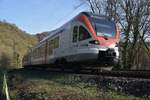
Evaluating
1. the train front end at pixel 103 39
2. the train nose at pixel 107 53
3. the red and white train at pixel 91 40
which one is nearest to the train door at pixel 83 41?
the red and white train at pixel 91 40

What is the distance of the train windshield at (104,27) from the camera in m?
18.0

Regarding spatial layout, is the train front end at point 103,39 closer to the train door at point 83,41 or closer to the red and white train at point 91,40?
the red and white train at point 91,40

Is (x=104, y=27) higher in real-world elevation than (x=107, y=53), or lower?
higher

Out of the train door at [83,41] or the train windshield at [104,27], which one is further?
the train windshield at [104,27]

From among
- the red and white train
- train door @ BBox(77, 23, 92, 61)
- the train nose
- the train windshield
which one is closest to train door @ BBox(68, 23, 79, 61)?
the red and white train

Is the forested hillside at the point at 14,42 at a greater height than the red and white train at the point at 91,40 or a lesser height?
greater

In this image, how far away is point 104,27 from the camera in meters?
18.3

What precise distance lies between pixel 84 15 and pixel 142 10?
24.6m

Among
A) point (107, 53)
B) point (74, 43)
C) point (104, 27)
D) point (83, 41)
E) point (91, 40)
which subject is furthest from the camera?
point (74, 43)

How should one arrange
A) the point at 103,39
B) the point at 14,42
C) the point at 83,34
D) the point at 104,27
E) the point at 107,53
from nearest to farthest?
the point at 107,53 → the point at 103,39 → the point at 83,34 → the point at 104,27 → the point at 14,42

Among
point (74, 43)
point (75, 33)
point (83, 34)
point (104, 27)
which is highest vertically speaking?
point (104, 27)

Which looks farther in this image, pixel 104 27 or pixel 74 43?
pixel 74 43

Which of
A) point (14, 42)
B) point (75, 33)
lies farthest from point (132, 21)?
point (14, 42)

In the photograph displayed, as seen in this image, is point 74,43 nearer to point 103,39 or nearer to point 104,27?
point 104,27
